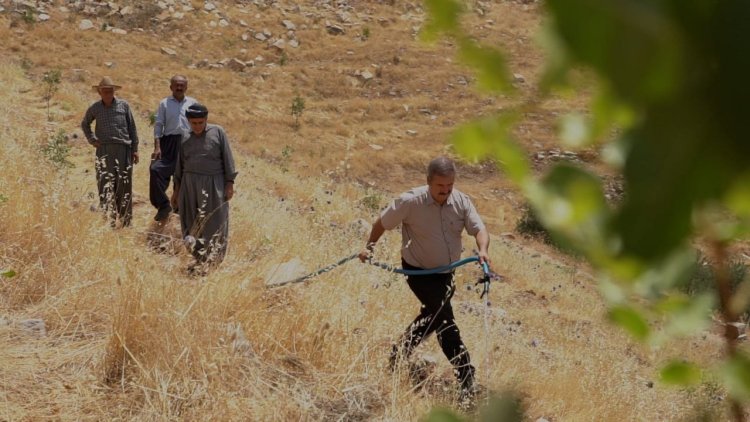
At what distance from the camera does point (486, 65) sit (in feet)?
1.07

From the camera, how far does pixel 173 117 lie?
7145 millimetres

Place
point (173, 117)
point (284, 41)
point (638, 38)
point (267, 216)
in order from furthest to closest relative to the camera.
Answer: point (284, 41)
point (267, 216)
point (173, 117)
point (638, 38)

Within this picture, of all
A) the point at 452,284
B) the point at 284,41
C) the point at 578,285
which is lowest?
the point at 284,41

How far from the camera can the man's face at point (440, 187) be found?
404cm

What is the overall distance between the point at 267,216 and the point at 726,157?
7604 mm


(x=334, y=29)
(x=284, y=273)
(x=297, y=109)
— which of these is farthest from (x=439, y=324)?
(x=334, y=29)

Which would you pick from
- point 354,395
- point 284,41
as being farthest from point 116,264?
point 284,41

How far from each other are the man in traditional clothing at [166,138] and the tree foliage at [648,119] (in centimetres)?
706

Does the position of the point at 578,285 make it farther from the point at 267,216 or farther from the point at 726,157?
the point at 726,157

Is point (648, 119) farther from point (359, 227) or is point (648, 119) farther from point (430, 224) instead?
point (359, 227)

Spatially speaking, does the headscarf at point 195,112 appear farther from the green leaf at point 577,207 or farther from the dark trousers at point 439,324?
the green leaf at point 577,207

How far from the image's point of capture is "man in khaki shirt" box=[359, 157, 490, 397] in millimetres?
4082

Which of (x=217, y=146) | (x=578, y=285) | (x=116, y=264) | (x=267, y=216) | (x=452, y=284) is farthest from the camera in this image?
(x=578, y=285)

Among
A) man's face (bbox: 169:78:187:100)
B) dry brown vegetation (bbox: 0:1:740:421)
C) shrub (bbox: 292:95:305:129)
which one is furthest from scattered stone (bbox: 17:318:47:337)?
shrub (bbox: 292:95:305:129)
